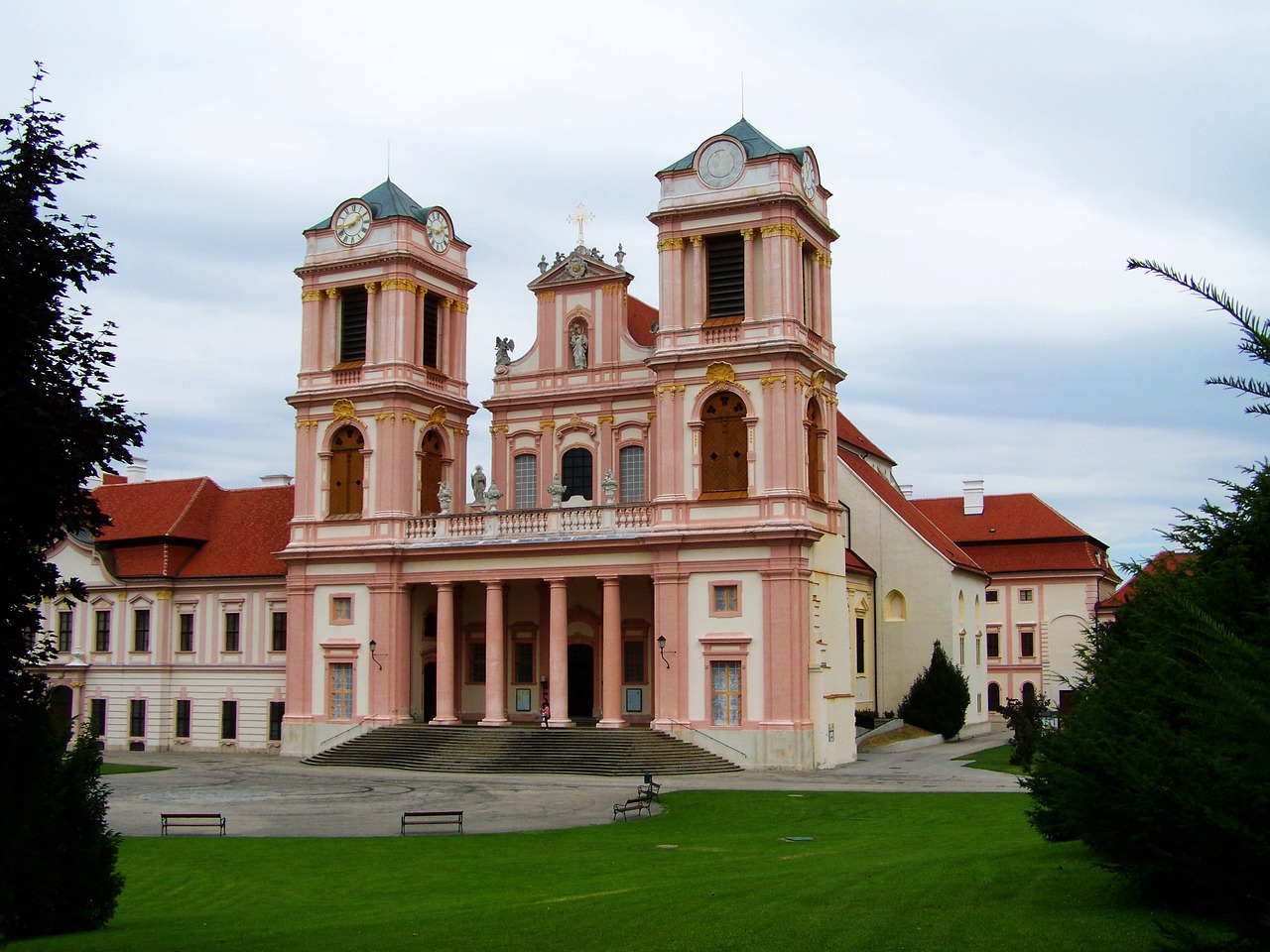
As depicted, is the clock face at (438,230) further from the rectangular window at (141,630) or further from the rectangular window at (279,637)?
the rectangular window at (141,630)

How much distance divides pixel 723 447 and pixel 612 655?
777 cm

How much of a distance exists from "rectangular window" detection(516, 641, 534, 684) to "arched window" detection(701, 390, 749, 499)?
10.1 m

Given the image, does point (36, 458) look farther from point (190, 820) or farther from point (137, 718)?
point (137, 718)

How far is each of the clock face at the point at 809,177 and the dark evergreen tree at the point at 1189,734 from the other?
1123 inches

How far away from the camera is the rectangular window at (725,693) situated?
1647 inches

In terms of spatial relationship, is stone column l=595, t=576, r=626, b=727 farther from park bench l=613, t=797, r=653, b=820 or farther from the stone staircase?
park bench l=613, t=797, r=653, b=820

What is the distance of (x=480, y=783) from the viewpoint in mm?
37625

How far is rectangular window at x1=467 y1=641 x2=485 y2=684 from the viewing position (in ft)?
162

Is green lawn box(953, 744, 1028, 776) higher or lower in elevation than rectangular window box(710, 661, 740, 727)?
lower

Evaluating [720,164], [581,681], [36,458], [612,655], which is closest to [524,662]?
[581,681]

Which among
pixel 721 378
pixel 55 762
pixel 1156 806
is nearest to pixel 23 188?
pixel 55 762

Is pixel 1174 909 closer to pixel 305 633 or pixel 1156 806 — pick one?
pixel 1156 806

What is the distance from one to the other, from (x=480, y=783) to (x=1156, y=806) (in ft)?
102

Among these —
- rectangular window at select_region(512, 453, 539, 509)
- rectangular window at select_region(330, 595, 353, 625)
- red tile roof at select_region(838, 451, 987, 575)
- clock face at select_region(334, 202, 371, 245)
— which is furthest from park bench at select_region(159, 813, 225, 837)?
red tile roof at select_region(838, 451, 987, 575)
